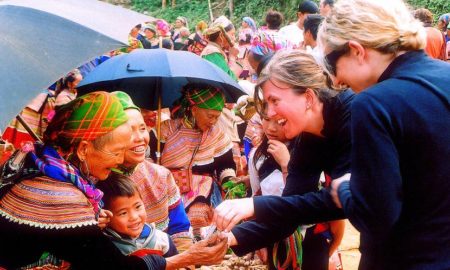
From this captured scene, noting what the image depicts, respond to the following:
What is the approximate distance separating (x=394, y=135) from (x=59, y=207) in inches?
57.7

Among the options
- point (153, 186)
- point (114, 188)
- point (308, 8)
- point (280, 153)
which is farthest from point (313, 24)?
point (114, 188)

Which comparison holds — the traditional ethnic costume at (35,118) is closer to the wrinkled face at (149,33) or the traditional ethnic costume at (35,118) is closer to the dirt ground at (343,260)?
the dirt ground at (343,260)

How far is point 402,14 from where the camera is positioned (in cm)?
216

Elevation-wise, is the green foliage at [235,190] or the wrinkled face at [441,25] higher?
the green foliage at [235,190]

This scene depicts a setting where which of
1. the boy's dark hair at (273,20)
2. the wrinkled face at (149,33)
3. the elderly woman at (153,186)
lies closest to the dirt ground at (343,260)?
the elderly woman at (153,186)

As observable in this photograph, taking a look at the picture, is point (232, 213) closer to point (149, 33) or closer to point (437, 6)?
point (149, 33)

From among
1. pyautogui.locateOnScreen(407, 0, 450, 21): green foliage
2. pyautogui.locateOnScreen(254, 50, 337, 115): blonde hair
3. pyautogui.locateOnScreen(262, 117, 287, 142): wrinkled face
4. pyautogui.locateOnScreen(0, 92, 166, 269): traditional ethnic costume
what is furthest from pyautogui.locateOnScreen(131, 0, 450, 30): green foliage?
pyautogui.locateOnScreen(0, 92, 166, 269): traditional ethnic costume

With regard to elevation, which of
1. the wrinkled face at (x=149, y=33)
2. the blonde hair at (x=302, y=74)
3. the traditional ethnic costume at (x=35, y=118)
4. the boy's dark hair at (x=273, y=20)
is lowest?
the wrinkled face at (x=149, y=33)

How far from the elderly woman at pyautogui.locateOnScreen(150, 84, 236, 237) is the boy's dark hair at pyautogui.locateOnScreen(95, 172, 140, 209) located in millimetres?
1468

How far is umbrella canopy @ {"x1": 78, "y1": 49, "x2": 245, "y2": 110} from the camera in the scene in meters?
4.12

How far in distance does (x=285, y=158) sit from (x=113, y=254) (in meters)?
1.31

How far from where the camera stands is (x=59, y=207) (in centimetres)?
249

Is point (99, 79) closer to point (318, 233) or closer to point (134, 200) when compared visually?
point (134, 200)

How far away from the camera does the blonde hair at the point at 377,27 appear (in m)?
2.10
